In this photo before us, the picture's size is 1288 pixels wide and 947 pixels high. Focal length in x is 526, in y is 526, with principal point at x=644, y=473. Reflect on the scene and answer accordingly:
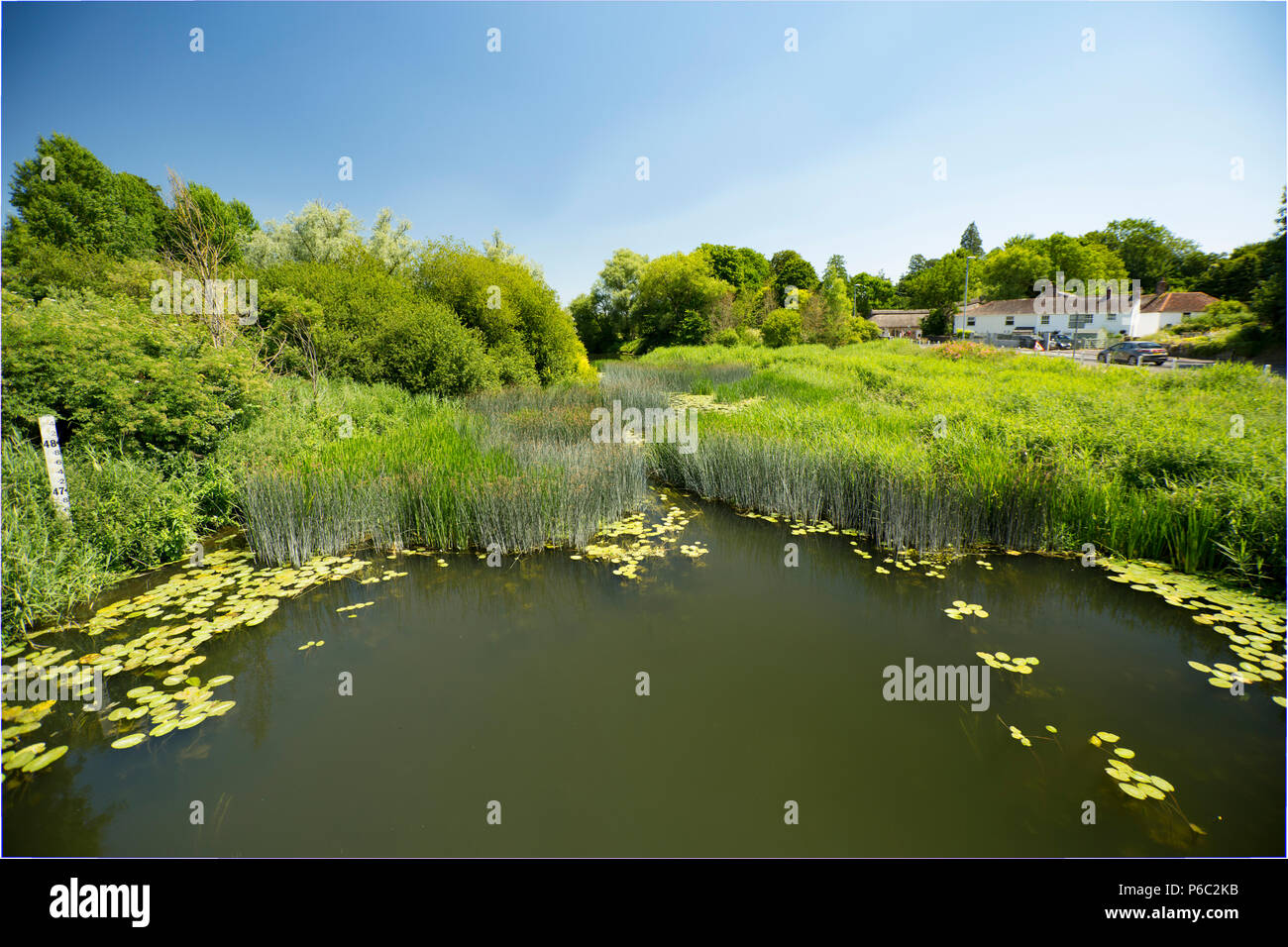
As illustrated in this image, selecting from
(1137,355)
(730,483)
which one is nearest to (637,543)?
(730,483)

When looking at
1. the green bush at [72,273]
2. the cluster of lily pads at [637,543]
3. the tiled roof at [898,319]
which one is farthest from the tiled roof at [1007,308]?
the green bush at [72,273]

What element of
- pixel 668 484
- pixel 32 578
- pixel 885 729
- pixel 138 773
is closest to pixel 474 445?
pixel 668 484

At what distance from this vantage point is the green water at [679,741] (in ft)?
8.32

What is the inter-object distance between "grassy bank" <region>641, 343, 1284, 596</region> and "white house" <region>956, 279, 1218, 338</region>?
134 feet

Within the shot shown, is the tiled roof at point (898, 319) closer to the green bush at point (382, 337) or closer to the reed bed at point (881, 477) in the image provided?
the reed bed at point (881, 477)

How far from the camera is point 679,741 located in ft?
10.3

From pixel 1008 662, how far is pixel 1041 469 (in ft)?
9.97

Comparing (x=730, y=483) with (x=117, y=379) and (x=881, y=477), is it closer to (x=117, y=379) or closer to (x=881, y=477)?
(x=881, y=477)

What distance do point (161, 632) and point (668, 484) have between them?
6424mm

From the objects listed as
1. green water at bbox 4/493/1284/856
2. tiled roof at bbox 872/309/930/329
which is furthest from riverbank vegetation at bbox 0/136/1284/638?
tiled roof at bbox 872/309/930/329

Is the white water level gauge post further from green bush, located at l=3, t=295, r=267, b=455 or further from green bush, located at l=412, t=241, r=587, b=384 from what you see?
green bush, located at l=412, t=241, r=587, b=384
